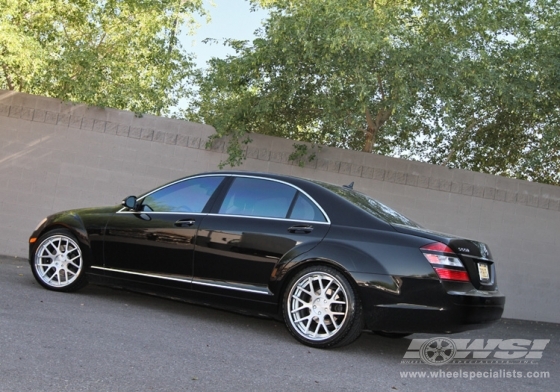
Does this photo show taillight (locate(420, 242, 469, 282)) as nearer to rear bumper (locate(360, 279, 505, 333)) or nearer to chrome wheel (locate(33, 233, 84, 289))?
rear bumper (locate(360, 279, 505, 333))

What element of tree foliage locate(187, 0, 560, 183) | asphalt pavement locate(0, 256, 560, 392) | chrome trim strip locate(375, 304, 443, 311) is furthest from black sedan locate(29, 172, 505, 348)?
tree foliage locate(187, 0, 560, 183)

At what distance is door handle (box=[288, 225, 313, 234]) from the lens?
6966mm

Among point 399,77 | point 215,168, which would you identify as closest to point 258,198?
point 399,77

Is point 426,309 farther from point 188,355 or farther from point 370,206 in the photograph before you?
point 188,355

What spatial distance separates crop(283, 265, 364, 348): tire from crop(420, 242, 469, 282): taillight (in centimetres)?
71

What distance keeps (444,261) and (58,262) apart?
13.7 feet

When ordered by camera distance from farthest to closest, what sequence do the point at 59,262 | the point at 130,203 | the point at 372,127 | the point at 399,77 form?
the point at 372,127 < the point at 399,77 < the point at 59,262 < the point at 130,203

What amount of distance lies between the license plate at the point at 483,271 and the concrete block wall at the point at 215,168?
5.72 metres

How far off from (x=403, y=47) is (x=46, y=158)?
19.8 feet

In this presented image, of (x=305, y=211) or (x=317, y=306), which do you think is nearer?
(x=317, y=306)

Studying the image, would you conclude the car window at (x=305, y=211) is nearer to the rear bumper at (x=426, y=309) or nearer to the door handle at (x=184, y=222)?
the rear bumper at (x=426, y=309)

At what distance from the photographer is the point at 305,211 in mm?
7156

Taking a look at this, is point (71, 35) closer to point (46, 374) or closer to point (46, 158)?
point (46, 158)

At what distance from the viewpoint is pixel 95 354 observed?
18.0 feet
